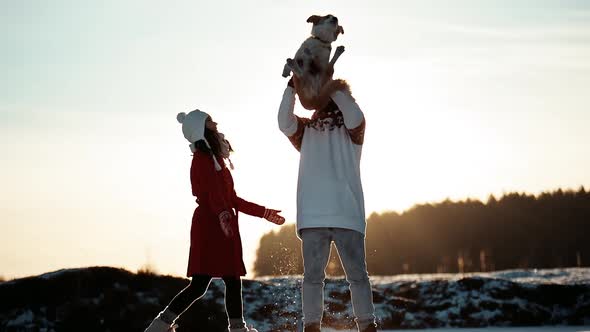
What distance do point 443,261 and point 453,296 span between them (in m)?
7.36

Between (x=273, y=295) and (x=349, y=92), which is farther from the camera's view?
(x=273, y=295)

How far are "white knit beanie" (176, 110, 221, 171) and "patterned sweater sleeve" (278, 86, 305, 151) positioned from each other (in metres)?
1.00

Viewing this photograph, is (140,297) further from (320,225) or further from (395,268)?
(395,268)

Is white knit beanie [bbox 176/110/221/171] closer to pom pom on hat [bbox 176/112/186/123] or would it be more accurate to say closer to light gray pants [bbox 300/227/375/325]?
pom pom on hat [bbox 176/112/186/123]

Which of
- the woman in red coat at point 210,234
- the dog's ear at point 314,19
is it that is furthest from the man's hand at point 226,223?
the dog's ear at point 314,19

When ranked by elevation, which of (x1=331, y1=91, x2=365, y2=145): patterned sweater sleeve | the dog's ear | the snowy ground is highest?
the dog's ear

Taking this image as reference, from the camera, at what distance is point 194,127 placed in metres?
8.09

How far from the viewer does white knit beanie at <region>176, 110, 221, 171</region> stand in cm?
809

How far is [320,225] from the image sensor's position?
7000 millimetres

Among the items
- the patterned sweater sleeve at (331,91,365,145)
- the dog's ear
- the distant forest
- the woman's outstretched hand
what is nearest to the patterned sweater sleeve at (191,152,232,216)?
the woman's outstretched hand

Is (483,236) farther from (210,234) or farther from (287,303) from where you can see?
(210,234)

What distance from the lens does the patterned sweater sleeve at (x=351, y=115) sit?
23.2 feet

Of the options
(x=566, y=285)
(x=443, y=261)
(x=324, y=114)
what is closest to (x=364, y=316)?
(x=324, y=114)

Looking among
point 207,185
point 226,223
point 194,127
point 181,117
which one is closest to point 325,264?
point 226,223
